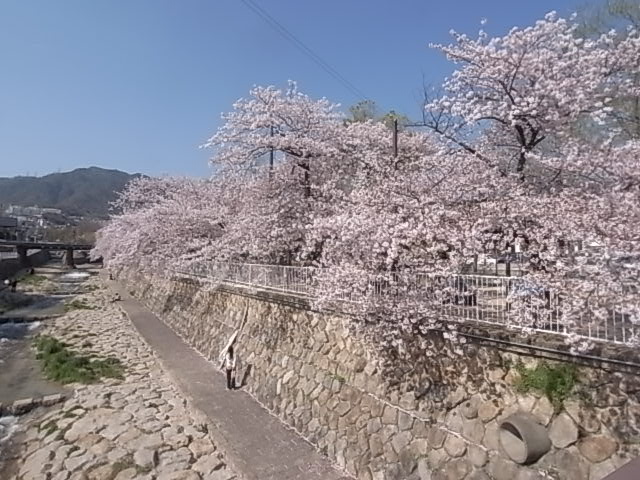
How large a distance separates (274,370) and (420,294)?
5492mm

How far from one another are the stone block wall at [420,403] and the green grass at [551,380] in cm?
8

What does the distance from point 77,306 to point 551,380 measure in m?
33.9

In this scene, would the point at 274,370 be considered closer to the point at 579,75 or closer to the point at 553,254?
the point at 553,254

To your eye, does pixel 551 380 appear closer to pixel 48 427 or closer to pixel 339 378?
pixel 339 378

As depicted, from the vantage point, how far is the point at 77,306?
3238 cm

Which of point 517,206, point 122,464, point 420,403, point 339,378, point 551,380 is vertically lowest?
point 122,464

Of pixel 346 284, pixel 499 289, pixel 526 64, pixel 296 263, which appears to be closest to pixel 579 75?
pixel 526 64

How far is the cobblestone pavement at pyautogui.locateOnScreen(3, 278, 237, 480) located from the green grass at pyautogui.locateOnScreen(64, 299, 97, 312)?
61.0 feet

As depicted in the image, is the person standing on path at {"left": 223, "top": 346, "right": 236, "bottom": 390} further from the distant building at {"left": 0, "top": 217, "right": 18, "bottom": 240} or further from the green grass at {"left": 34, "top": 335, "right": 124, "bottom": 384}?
the distant building at {"left": 0, "top": 217, "right": 18, "bottom": 240}

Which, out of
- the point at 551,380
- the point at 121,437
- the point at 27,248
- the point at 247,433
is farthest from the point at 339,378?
the point at 27,248

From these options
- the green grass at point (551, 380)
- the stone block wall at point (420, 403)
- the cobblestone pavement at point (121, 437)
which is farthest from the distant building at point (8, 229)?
the green grass at point (551, 380)

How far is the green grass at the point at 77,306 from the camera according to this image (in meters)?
31.4

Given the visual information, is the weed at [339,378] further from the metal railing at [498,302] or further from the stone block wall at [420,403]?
the metal railing at [498,302]

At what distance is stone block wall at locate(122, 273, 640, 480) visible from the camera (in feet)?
14.5
